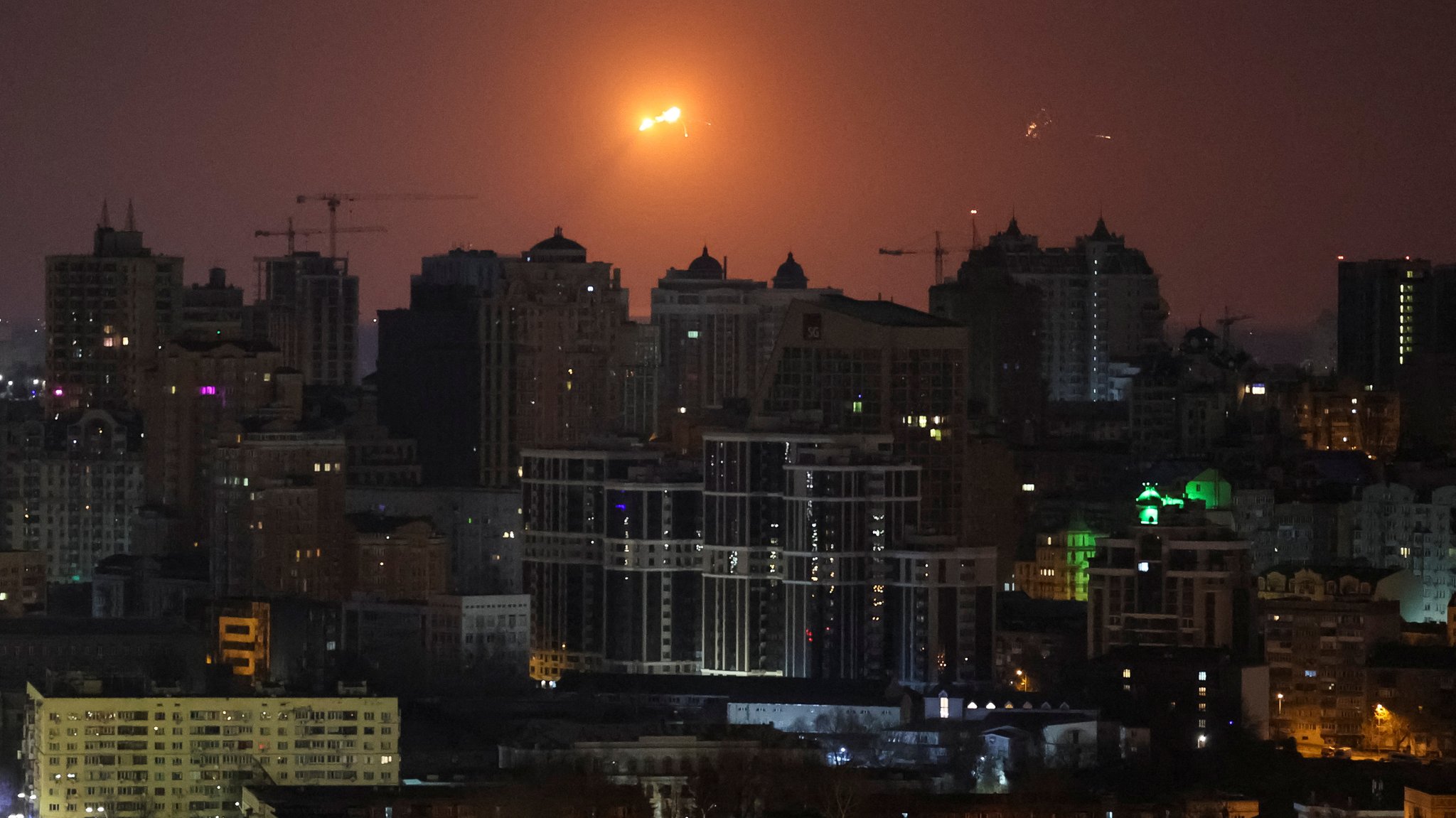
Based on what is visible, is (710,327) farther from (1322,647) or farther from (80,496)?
(1322,647)

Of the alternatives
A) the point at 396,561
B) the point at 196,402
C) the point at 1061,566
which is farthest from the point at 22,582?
the point at 1061,566

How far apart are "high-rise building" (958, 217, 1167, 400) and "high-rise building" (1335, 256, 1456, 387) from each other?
32.9ft

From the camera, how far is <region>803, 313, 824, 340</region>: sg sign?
291 ft

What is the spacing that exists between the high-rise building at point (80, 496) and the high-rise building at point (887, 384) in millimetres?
16951

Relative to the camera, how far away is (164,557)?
94.3 meters

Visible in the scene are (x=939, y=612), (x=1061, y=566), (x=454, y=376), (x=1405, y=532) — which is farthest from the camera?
(x=454, y=376)

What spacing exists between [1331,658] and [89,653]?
21.0m

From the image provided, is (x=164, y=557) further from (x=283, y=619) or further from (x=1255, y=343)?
(x=1255, y=343)

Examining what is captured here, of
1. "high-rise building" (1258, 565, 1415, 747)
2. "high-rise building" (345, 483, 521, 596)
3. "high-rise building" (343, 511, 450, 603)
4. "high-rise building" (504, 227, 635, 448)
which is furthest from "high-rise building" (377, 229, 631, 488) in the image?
"high-rise building" (1258, 565, 1415, 747)

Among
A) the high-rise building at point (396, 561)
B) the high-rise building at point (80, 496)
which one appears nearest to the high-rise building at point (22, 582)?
the high-rise building at point (396, 561)

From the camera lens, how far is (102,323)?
106 metres

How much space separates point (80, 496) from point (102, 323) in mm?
6755

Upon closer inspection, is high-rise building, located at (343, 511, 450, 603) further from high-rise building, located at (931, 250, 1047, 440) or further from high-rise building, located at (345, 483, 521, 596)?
high-rise building, located at (931, 250, 1047, 440)

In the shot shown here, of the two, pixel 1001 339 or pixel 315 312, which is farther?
pixel 315 312
